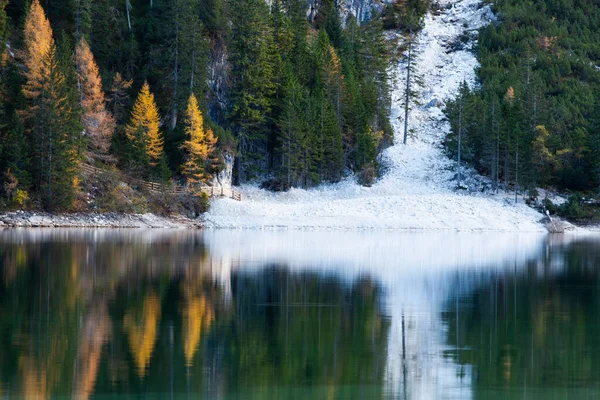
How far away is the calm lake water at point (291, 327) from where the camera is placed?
13008 millimetres

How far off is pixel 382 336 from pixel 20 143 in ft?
140

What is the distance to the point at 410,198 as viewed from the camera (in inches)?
2670

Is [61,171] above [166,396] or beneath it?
above

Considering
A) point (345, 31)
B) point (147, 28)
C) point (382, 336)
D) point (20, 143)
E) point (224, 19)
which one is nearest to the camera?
point (382, 336)

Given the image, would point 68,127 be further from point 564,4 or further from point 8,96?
point 564,4

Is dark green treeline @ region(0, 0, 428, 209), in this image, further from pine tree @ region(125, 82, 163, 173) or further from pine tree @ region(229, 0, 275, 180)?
pine tree @ region(125, 82, 163, 173)

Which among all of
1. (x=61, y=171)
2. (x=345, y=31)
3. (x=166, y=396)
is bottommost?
(x=166, y=396)

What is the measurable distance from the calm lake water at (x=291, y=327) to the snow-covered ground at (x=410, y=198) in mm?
28968

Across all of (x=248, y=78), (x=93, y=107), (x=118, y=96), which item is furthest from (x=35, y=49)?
(x=248, y=78)

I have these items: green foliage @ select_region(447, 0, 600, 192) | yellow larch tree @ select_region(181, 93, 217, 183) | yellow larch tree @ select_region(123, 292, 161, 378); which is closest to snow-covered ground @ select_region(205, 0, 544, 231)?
yellow larch tree @ select_region(181, 93, 217, 183)

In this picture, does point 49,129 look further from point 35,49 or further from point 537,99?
point 537,99

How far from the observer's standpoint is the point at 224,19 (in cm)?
8050

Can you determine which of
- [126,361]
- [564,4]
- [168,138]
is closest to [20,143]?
→ [168,138]

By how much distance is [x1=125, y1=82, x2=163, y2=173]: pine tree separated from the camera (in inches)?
2495
